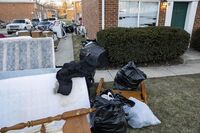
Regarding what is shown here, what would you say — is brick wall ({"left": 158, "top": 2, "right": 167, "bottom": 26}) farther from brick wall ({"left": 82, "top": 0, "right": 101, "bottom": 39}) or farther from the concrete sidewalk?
brick wall ({"left": 82, "top": 0, "right": 101, "bottom": 39})

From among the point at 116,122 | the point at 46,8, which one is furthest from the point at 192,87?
the point at 46,8

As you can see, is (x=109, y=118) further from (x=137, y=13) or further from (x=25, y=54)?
(x=137, y=13)

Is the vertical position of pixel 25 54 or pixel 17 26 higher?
pixel 25 54

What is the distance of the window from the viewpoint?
7.48 meters

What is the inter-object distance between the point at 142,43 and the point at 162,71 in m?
1.15

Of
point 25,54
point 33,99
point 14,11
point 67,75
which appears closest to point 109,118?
point 67,75

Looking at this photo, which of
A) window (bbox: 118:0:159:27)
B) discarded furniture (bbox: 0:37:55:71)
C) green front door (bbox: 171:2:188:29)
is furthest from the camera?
green front door (bbox: 171:2:188:29)

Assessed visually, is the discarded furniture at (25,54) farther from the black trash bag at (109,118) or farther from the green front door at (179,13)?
the green front door at (179,13)

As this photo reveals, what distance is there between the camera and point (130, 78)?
4.01m

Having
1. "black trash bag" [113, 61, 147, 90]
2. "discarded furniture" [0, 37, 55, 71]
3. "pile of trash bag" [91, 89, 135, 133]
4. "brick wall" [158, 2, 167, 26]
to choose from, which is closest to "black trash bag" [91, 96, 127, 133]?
"pile of trash bag" [91, 89, 135, 133]

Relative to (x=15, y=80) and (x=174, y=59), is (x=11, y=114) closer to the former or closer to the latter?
(x=15, y=80)

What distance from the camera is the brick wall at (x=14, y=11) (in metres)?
35.8

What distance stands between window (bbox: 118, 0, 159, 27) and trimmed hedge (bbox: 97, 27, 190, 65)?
1.22m

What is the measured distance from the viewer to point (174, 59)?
280 inches
